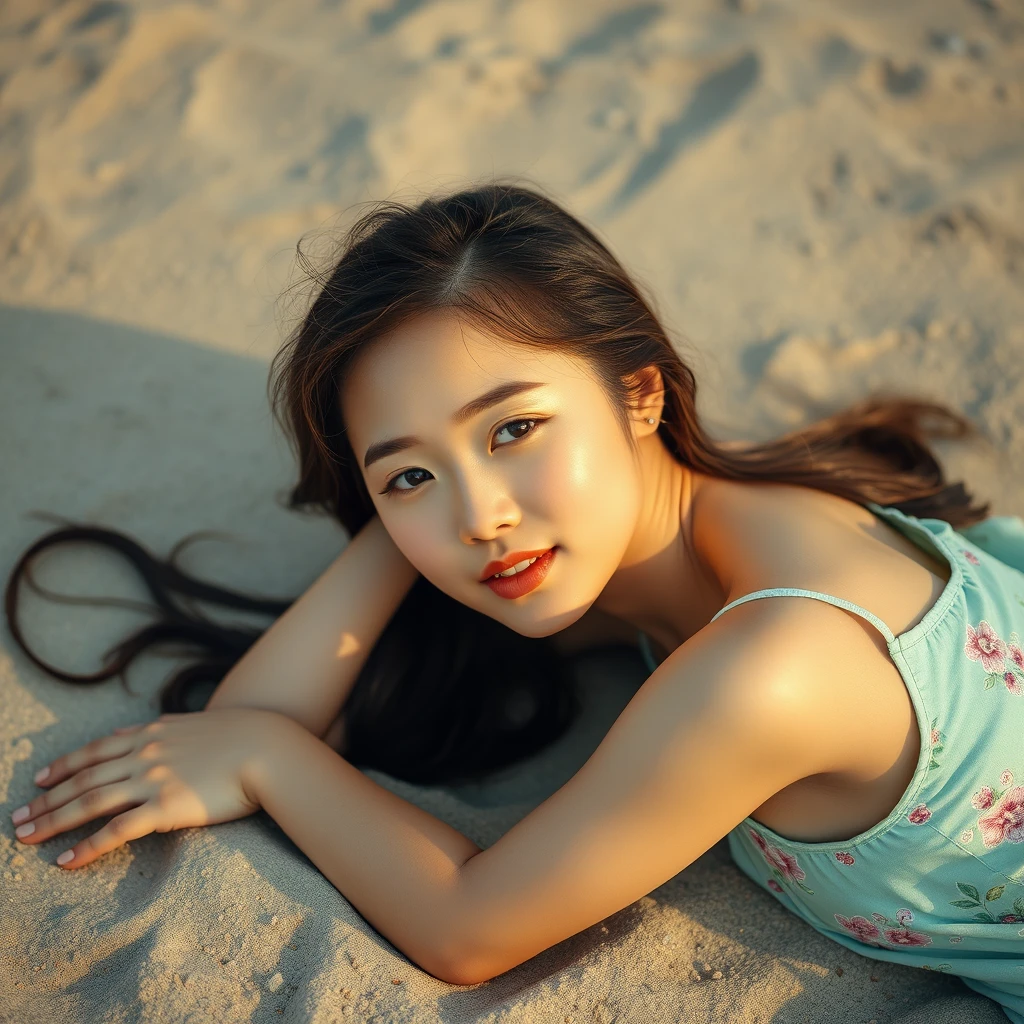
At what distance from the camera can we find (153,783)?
1.80 metres

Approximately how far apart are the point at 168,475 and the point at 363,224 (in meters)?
1.05

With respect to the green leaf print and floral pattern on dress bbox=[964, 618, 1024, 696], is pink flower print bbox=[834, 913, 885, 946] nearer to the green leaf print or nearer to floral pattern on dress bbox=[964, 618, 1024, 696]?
the green leaf print

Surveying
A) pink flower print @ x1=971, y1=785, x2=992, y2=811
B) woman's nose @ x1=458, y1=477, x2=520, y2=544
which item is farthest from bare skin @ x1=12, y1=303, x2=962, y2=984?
pink flower print @ x1=971, y1=785, x2=992, y2=811

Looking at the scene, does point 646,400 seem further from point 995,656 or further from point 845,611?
point 995,656

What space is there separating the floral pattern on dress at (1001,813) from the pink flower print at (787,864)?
0.88ft

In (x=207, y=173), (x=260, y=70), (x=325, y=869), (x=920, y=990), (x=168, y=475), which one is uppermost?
(x=260, y=70)

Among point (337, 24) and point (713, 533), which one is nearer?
point (713, 533)

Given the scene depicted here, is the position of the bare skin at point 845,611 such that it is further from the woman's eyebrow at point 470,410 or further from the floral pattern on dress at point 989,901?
the woman's eyebrow at point 470,410

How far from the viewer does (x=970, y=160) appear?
10.4 feet

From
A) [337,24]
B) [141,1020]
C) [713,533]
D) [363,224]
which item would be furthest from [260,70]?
[141,1020]

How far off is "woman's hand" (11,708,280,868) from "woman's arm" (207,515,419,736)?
111 mm

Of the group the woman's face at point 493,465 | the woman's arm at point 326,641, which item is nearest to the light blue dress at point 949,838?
the woman's face at point 493,465

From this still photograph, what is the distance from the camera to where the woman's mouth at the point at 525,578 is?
169 centimetres

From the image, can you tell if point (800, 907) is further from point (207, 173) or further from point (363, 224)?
point (207, 173)
